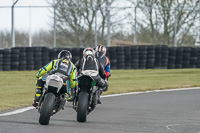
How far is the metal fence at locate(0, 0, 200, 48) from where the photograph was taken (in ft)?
77.1

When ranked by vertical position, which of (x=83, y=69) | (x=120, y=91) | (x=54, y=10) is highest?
(x=54, y=10)

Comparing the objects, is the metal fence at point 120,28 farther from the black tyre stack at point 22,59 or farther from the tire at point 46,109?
the tire at point 46,109

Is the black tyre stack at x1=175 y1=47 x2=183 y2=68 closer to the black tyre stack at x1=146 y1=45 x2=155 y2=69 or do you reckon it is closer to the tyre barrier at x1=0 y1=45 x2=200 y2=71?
the tyre barrier at x1=0 y1=45 x2=200 y2=71

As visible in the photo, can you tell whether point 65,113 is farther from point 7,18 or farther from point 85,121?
point 7,18

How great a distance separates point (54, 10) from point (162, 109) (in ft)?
47.4

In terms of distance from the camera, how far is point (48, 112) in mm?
7625

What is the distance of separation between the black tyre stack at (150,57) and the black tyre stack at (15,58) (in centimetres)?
597

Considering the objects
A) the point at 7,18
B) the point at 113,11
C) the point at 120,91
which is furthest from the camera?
the point at 113,11

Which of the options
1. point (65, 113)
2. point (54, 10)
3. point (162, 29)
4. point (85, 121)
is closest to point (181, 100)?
point (65, 113)

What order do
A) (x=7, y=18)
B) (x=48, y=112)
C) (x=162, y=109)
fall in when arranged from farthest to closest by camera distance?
(x=7, y=18) < (x=162, y=109) < (x=48, y=112)

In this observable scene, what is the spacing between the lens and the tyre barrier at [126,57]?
22.1 metres

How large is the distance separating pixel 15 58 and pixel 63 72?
46.9ft

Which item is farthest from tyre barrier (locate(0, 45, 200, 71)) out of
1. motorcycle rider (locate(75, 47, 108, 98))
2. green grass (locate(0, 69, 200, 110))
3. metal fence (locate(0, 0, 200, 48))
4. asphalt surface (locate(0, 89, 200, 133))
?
motorcycle rider (locate(75, 47, 108, 98))

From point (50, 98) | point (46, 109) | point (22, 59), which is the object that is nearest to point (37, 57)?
point (22, 59)
